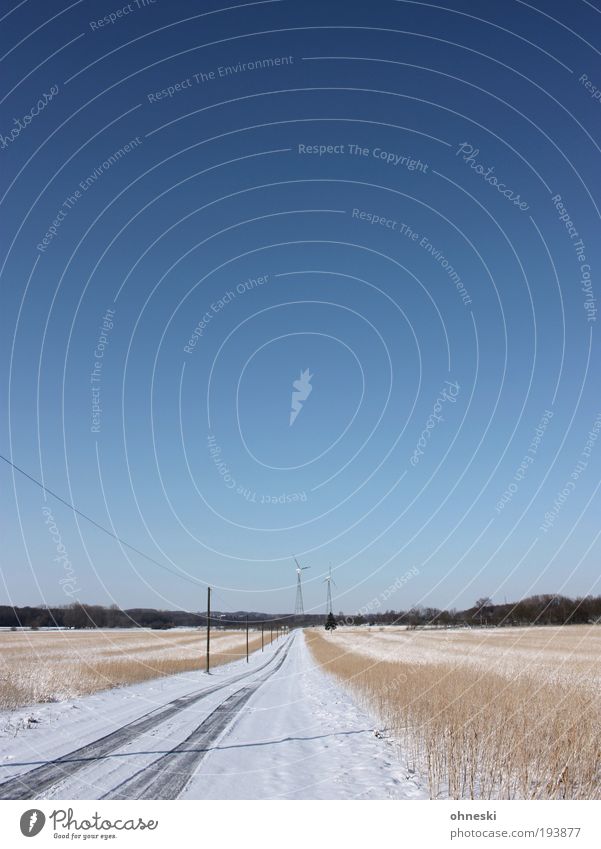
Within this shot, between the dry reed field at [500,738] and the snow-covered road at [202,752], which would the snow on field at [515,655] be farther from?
the snow-covered road at [202,752]

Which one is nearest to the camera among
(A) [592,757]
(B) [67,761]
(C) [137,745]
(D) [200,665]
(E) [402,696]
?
(A) [592,757]

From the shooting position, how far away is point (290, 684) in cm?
3147

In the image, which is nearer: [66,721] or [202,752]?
[202,752]

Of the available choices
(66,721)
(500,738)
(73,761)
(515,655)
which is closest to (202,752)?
(73,761)

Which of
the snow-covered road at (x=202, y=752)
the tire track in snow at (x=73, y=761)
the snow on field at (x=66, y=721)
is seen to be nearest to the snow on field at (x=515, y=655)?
the snow-covered road at (x=202, y=752)

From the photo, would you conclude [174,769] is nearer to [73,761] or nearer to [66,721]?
[73,761]

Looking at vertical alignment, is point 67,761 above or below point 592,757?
below

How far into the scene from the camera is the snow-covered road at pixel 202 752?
31.2ft

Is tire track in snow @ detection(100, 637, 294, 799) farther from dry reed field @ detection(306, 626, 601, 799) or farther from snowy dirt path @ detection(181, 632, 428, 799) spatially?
dry reed field @ detection(306, 626, 601, 799)

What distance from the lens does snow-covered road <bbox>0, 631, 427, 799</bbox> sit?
31.2ft

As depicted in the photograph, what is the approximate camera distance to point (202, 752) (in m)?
12.6
